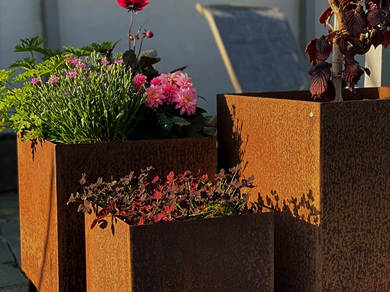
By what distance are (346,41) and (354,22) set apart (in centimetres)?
11

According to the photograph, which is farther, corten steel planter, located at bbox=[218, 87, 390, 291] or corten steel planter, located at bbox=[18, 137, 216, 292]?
corten steel planter, located at bbox=[18, 137, 216, 292]

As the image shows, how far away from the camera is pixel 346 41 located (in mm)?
2072

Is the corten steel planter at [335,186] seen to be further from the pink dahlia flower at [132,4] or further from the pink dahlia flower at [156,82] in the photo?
the pink dahlia flower at [132,4]

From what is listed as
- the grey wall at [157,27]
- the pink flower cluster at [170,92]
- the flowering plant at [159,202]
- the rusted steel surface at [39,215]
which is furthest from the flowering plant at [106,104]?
the grey wall at [157,27]

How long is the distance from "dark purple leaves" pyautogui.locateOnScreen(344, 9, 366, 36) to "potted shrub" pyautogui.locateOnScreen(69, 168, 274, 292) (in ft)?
1.89

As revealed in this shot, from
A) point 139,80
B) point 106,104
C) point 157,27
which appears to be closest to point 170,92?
point 139,80

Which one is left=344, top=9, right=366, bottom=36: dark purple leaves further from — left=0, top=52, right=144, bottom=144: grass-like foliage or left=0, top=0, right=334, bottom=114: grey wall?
left=0, top=0, right=334, bottom=114: grey wall

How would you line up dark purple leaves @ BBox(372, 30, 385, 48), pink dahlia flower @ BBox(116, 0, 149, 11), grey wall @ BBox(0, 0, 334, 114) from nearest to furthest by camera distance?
dark purple leaves @ BBox(372, 30, 385, 48), pink dahlia flower @ BBox(116, 0, 149, 11), grey wall @ BBox(0, 0, 334, 114)

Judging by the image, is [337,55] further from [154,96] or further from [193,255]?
[193,255]

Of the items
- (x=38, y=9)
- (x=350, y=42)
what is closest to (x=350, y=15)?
(x=350, y=42)

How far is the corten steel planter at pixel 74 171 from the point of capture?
6.87 ft

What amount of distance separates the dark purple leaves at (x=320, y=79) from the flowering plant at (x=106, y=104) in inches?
18.2

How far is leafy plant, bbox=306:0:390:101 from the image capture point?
198 cm

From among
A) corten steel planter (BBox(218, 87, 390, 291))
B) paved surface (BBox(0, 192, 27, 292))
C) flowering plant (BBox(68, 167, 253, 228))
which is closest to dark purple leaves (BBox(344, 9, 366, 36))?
corten steel planter (BBox(218, 87, 390, 291))
